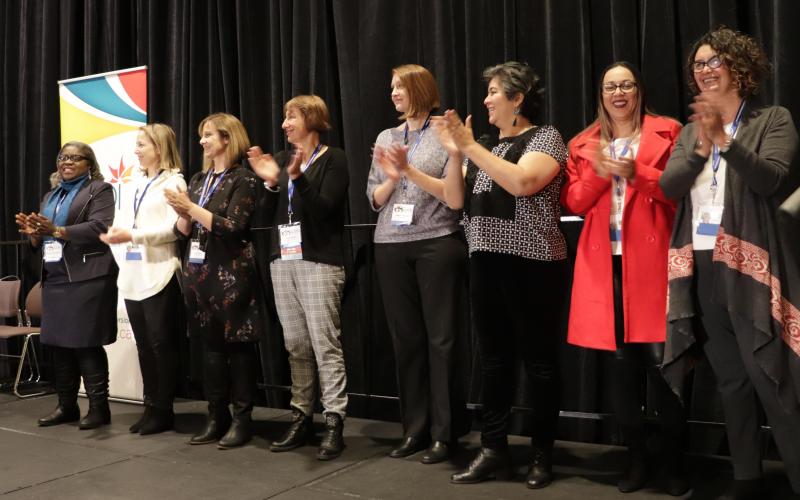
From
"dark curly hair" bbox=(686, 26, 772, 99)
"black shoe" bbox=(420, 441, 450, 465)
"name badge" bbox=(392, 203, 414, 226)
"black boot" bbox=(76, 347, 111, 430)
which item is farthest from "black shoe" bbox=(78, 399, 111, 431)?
"dark curly hair" bbox=(686, 26, 772, 99)

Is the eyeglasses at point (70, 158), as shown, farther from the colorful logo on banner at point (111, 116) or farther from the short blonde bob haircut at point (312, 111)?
the short blonde bob haircut at point (312, 111)

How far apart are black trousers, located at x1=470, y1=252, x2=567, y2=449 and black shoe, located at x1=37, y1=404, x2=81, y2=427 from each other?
2.35 metres

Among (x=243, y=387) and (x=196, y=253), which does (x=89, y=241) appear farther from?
(x=243, y=387)

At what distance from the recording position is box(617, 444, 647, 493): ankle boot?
95.3 inches

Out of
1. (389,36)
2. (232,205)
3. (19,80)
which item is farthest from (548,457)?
(19,80)

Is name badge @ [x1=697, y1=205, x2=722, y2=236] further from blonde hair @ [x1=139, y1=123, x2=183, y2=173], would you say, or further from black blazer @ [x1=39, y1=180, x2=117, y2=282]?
black blazer @ [x1=39, y1=180, x2=117, y2=282]

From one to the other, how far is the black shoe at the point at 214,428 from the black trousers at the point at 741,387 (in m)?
2.12

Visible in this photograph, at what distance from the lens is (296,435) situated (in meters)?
3.14

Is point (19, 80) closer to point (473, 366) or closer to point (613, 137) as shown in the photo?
point (473, 366)

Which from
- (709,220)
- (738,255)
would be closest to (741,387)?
(738,255)

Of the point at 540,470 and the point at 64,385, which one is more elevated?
the point at 64,385

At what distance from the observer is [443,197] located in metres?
2.69

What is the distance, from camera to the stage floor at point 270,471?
2.51 meters

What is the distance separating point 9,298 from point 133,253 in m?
2.04
